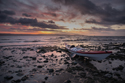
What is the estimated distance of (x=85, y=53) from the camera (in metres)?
15.0

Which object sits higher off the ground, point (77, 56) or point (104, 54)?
point (104, 54)

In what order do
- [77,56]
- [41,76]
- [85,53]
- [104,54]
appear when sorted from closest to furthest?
[41,76]
[104,54]
[85,53]
[77,56]

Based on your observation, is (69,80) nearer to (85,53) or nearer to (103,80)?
(103,80)

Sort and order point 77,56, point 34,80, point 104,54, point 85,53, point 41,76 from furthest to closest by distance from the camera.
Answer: point 77,56 → point 85,53 → point 104,54 → point 41,76 → point 34,80

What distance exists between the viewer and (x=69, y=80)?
26.4ft

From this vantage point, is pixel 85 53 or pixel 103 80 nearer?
pixel 103 80

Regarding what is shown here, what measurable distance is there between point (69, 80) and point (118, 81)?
5122 mm

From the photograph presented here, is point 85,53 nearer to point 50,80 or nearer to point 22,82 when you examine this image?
point 50,80

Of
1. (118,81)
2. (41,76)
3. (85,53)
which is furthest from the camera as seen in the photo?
(85,53)

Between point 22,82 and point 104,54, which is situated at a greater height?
point 104,54

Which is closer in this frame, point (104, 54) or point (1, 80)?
point (1, 80)

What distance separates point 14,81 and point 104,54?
13578 millimetres

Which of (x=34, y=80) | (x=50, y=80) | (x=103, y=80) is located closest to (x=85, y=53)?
(x=103, y=80)

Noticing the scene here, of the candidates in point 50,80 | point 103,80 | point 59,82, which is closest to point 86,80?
point 103,80
